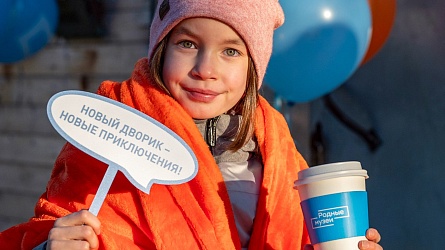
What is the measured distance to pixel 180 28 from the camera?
194 centimetres

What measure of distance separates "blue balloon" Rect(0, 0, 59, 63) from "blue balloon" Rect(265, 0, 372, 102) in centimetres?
140

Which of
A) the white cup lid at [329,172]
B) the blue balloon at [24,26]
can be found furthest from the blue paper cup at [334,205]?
the blue balloon at [24,26]

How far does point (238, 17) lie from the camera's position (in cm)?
194

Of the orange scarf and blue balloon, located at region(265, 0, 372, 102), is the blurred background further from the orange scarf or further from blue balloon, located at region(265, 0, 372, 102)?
the orange scarf

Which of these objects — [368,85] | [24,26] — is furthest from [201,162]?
[368,85]

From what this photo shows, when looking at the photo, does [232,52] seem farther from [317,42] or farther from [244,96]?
[317,42]

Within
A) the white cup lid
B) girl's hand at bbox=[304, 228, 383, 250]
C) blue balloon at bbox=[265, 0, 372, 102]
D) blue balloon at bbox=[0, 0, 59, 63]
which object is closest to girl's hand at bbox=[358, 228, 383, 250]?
girl's hand at bbox=[304, 228, 383, 250]

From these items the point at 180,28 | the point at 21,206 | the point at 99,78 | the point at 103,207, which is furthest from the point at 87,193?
the point at 21,206

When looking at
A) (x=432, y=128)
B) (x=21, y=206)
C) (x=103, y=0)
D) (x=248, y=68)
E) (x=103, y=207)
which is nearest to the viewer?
(x=103, y=207)

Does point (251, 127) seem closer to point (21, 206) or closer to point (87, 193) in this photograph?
point (87, 193)

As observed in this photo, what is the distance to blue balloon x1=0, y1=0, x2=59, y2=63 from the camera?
3.81 meters

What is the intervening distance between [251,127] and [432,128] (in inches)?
83.8

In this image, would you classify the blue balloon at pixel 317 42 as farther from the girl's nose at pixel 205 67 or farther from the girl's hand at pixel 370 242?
the girl's hand at pixel 370 242

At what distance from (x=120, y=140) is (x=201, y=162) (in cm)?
31
